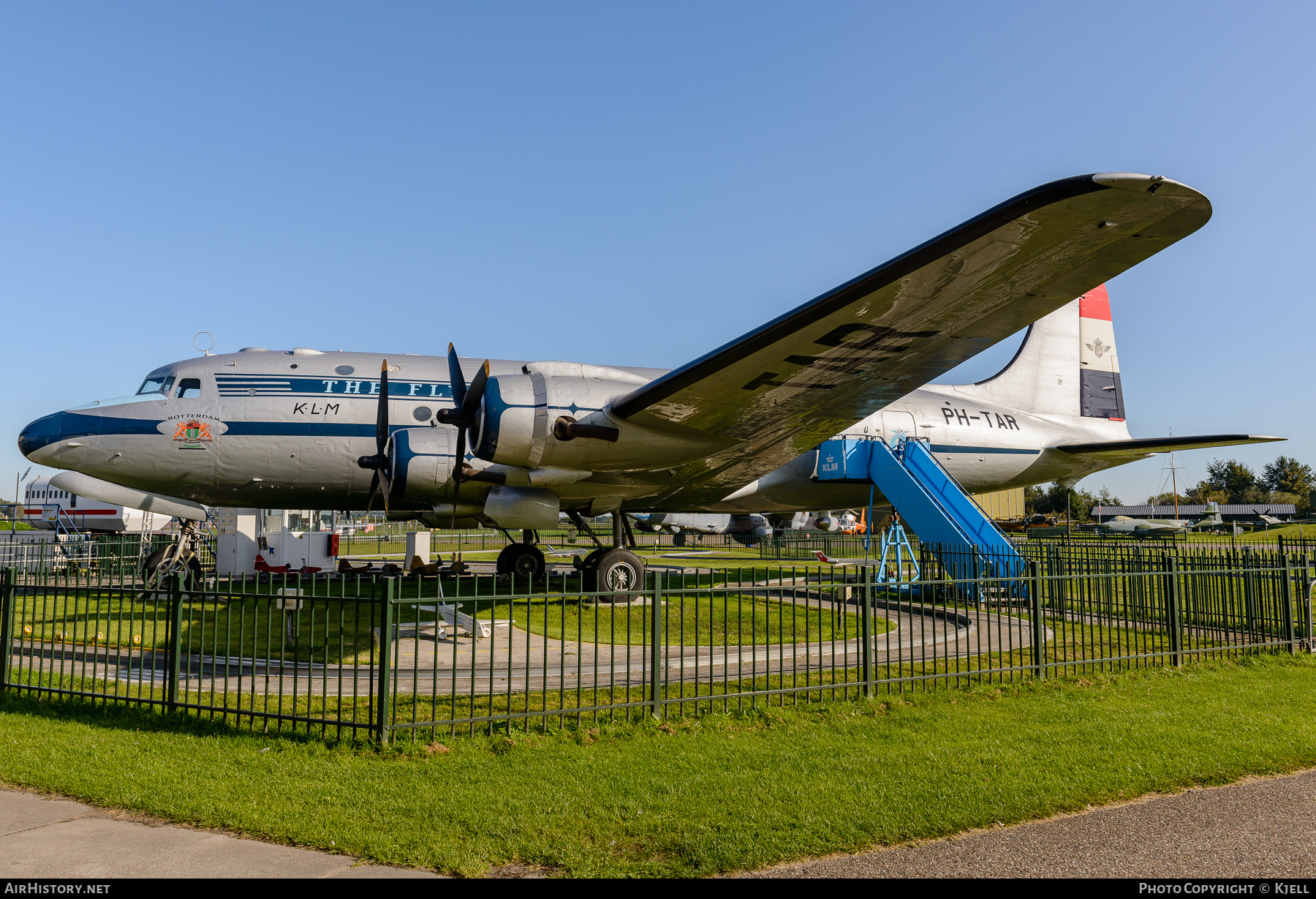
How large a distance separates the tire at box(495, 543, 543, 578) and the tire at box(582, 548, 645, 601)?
3627mm

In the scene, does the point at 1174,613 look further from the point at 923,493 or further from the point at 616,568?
the point at 616,568

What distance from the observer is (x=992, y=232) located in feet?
26.5

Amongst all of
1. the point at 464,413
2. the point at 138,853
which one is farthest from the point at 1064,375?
the point at 138,853

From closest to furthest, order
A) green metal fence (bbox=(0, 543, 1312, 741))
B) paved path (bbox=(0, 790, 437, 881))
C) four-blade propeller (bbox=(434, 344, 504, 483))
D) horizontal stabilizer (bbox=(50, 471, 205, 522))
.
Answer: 1. paved path (bbox=(0, 790, 437, 881))
2. green metal fence (bbox=(0, 543, 1312, 741))
3. four-blade propeller (bbox=(434, 344, 504, 483))
4. horizontal stabilizer (bbox=(50, 471, 205, 522))

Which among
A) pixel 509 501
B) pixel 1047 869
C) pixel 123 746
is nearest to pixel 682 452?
pixel 509 501

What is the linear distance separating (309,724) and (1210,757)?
7313mm

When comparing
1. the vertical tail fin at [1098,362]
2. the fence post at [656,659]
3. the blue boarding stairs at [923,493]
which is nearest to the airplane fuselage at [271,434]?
the blue boarding stairs at [923,493]

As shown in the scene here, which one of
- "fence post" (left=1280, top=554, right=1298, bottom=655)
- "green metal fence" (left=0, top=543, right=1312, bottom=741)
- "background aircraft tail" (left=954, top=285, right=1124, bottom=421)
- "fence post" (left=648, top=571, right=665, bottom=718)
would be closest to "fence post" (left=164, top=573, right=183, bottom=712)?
"green metal fence" (left=0, top=543, right=1312, bottom=741)

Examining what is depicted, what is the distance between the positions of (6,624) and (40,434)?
28.1ft

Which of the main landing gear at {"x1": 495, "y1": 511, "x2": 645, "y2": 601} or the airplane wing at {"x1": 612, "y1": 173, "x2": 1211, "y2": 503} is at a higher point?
the airplane wing at {"x1": 612, "y1": 173, "x2": 1211, "y2": 503}

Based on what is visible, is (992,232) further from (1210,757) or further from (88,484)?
(88,484)

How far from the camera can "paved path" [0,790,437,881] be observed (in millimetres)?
4328

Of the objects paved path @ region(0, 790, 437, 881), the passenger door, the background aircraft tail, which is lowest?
paved path @ region(0, 790, 437, 881)

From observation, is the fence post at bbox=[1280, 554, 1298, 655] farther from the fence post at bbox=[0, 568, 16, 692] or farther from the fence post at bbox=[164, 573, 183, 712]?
the fence post at bbox=[0, 568, 16, 692]
